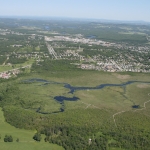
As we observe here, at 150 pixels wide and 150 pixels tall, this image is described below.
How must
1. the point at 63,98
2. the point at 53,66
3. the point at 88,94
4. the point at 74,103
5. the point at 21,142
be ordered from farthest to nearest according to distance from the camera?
the point at 53,66
the point at 88,94
the point at 63,98
the point at 74,103
the point at 21,142

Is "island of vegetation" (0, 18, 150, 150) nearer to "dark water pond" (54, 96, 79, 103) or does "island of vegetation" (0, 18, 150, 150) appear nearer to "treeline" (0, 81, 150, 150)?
"treeline" (0, 81, 150, 150)

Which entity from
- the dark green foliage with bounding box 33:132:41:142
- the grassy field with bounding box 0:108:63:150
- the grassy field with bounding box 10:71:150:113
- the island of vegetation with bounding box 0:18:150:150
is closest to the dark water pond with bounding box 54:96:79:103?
the island of vegetation with bounding box 0:18:150:150

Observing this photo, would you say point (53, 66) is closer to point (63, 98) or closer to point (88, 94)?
point (88, 94)

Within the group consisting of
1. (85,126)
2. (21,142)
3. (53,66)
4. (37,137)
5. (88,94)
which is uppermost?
(53,66)

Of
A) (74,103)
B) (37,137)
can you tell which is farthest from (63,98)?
(37,137)

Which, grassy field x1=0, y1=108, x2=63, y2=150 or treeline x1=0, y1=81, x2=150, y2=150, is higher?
treeline x1=0, y1=81, x2=150, y2=150

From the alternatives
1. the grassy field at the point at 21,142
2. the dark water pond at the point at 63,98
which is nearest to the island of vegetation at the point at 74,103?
the grassy field at the point at 21,142

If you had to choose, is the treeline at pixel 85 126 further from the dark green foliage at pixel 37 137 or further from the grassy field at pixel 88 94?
the grassy field at pixel 88 94

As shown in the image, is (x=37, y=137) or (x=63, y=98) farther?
(x=63, y=98)

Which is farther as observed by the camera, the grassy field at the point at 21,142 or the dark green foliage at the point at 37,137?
the dark green foliage at the point at 37,137
